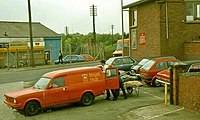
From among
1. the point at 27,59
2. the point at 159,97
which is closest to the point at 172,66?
the point at 159,97

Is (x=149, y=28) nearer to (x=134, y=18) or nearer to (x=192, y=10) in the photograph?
(x=192, y=10)

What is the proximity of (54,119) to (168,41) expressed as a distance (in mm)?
15920

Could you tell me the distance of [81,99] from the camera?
14953 mm

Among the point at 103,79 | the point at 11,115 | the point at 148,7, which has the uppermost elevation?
the point at 148,7

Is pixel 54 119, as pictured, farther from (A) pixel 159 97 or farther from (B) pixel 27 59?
(B) pixel 27 59

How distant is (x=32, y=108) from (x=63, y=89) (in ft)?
5.31

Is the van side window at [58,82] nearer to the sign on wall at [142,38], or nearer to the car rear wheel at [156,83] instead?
the car rear wheel at [156,83]

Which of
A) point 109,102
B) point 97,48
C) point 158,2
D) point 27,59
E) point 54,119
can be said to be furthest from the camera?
point 97,48

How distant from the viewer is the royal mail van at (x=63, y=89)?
13.7 m

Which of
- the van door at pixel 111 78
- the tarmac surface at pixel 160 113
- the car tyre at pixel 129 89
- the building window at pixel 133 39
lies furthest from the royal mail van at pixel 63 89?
the building window at pixel 133 39

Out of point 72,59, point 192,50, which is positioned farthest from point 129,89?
point 72,59

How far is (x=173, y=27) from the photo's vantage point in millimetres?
26250

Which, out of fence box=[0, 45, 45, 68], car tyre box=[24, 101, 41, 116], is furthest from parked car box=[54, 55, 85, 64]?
car tyre box=[24, 101, 41, 116]

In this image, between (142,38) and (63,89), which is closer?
(63,89)
